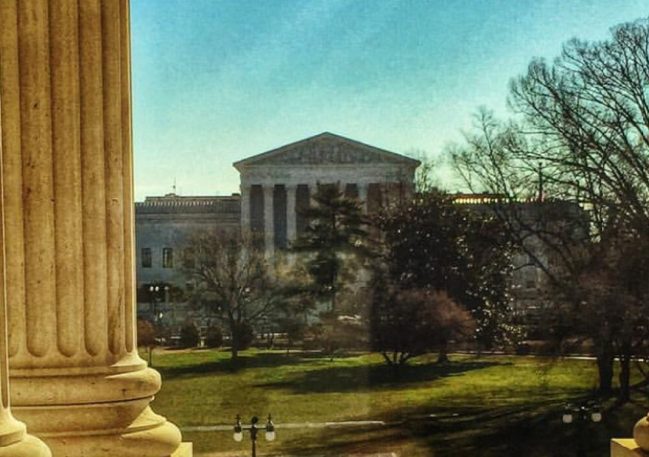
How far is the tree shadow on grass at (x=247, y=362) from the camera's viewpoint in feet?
117

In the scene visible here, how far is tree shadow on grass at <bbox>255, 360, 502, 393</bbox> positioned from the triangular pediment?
14912mm

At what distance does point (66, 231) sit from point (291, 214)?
141ft

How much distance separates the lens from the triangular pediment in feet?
160

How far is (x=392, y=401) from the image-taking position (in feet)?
113

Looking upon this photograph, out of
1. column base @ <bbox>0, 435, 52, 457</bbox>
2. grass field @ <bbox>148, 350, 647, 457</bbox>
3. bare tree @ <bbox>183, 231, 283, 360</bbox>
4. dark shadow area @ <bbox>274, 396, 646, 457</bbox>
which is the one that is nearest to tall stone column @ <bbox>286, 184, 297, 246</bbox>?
bare tree @ <bbox>183, 231, 283, 360</bbox>

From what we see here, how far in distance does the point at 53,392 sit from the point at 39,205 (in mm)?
1049

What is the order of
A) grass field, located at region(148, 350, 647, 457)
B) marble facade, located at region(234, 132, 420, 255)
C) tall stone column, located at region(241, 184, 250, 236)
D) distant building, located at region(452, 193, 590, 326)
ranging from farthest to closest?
tall stone column, located at region(241, 184, 250, 236) → marble facade, located at region(234, 132, 420, 255) → distant building, located at region(452, 193, 590, 326) → grass field, located at region(148, 350, 647, 457)

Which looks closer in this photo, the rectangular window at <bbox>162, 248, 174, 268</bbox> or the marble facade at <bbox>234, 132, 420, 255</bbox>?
the marble facade at <bbox>234, 132, 420, 255</bbox>

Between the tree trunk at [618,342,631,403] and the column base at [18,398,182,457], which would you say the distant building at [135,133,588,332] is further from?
the column base at [18,398,182,457]

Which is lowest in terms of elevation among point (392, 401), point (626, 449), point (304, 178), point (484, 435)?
point (484, 435)

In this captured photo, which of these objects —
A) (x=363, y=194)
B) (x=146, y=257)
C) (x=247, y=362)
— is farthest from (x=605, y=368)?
(x=146, y=257)

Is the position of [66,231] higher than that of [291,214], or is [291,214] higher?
[291,214]

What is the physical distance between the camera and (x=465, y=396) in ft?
111

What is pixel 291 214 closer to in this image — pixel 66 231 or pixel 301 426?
pixel 301 426
